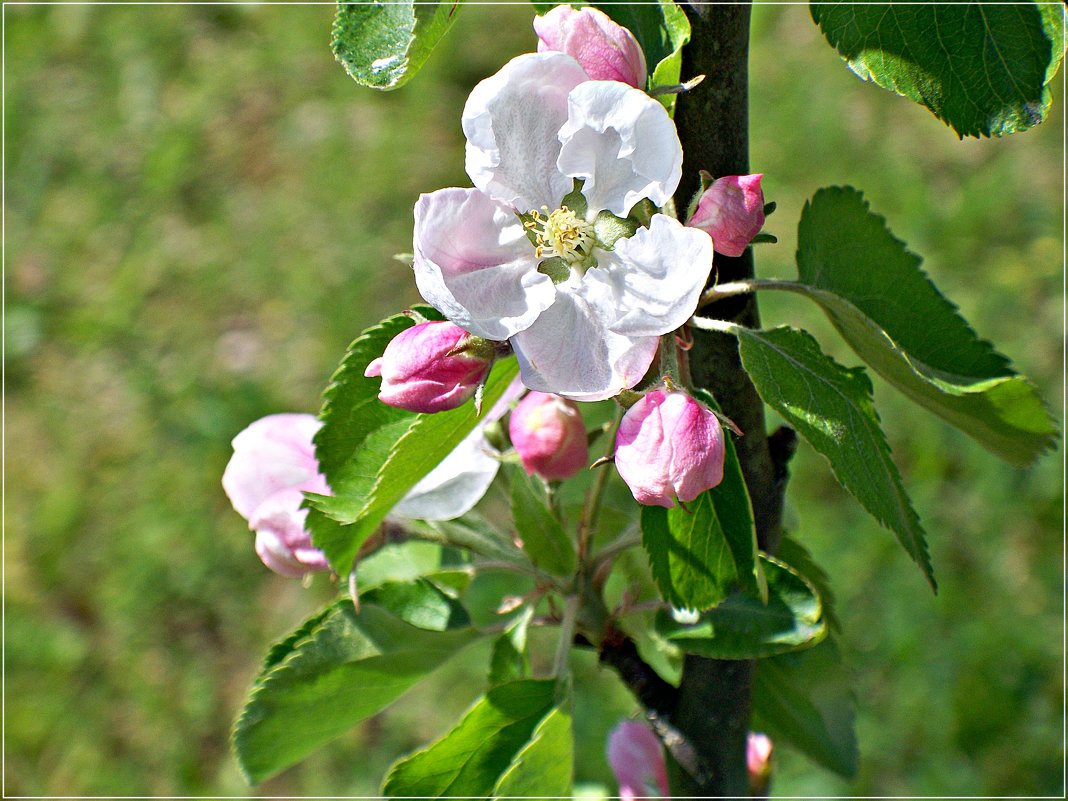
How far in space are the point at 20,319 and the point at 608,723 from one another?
2.25 m

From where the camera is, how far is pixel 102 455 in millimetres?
3029

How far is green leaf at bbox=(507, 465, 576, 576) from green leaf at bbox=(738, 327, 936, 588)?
293 mm

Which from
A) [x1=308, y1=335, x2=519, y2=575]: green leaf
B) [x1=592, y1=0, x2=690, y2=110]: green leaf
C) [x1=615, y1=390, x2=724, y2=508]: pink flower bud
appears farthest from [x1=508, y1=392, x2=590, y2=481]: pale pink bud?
[x1=592, y1=0, x2=690, y2=110]: green leaf

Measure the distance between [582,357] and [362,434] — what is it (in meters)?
0.21

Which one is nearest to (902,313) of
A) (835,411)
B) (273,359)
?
(835,411)

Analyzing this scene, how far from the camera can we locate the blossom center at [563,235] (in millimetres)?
780

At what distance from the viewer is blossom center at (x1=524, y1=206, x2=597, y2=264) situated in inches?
30.7

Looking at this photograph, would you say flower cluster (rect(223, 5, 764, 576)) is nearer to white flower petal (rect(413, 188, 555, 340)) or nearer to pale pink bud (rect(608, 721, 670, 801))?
white flower petal (rect(413, 188, 555, 340))

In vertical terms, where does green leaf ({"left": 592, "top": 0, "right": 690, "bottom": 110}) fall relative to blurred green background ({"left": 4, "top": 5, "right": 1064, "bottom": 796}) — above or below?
above

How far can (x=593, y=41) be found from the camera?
701 millimetres

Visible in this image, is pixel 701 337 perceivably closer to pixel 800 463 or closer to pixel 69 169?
pixel 800 463

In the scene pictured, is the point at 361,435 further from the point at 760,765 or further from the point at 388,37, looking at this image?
the point at 760,765

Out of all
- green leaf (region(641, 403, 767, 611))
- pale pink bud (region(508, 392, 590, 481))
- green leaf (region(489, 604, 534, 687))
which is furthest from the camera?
green leaf (region(489, 604, 534, 687))

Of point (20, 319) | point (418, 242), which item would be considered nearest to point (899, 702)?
point (418, 242)
